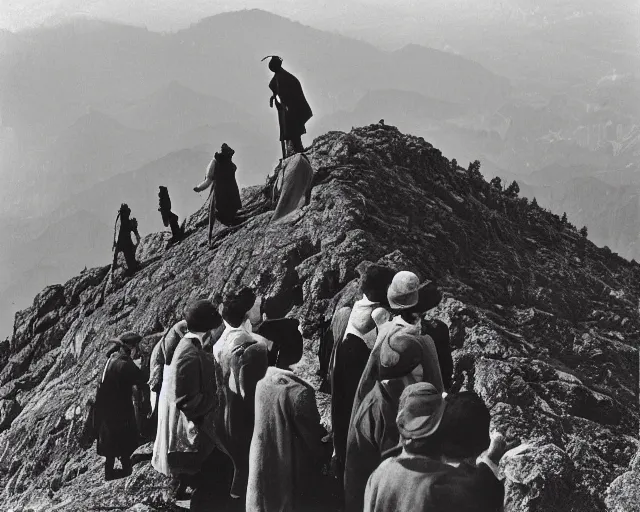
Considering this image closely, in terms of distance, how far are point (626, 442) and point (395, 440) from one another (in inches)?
137

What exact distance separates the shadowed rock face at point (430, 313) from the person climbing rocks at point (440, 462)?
9.76 feet

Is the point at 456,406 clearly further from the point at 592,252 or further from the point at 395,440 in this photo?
the point at 592,252

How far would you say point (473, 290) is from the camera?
12.0 metres

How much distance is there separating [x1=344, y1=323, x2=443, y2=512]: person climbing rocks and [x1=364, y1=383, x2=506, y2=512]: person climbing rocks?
143cm

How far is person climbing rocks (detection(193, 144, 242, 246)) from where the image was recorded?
14.6 metres

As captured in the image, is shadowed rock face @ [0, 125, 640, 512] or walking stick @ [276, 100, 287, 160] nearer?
shadowed rock face @ [0, 125, 640, 512]

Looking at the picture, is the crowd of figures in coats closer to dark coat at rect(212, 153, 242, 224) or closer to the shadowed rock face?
the shadowed rock face

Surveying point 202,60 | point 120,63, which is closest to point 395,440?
point 202,60

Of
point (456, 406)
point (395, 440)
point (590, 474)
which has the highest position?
point (456, 406)

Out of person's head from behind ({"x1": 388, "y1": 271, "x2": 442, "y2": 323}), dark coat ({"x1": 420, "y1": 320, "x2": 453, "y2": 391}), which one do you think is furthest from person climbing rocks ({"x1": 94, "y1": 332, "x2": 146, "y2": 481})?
person's head from behind ({"x1": 388, "y1": 271, "x2": 442, "y2": 323})

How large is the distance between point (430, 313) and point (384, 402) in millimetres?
3708

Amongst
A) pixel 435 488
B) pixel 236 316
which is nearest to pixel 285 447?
pixel 236 316

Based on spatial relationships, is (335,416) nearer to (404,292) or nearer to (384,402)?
(384,402)

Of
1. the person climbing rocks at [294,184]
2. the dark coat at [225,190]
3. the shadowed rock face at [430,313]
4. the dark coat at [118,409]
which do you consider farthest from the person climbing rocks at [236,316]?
the dark coat at [225,190]
